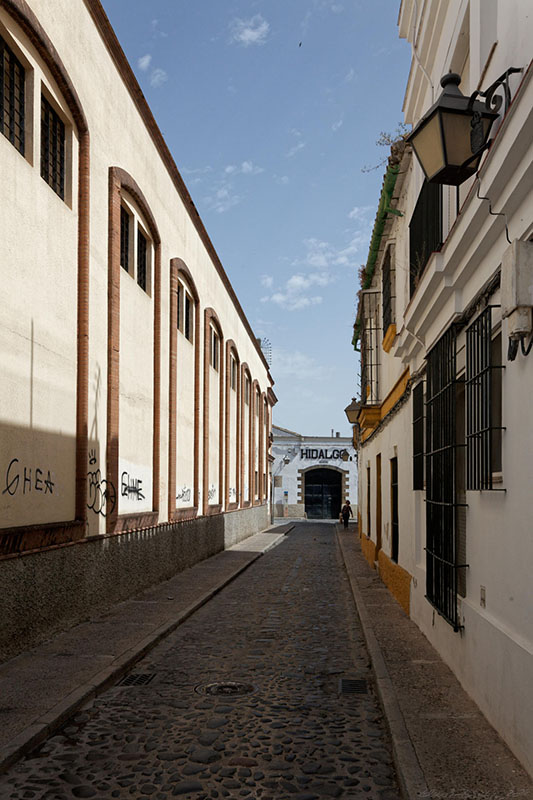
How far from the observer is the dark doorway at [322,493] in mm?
51812

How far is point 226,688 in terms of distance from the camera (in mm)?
6930

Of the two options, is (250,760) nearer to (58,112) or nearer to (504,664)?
(504,664)

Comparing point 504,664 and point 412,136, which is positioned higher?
point 412,136

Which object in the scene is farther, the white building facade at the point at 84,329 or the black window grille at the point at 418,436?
the black window grille at the point at 418,436

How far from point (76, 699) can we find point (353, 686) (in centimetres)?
249

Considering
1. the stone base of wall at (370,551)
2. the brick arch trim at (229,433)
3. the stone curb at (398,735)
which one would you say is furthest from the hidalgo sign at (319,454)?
the stone curb at (398,735)

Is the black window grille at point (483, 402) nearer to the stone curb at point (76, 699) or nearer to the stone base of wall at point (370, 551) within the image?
the stone curb at point (76, 699)

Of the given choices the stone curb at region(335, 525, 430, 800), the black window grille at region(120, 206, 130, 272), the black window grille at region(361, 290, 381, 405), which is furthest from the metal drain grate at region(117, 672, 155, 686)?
the black window grille at region(361, 290, 381, 405)

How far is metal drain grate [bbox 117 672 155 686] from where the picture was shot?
23.5 ft

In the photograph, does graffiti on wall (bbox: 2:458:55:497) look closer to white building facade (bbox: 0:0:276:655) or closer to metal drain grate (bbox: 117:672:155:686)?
white building facade (bbox: 0:0:276:655)

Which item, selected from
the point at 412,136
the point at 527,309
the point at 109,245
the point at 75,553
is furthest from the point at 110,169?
the point at 527,309

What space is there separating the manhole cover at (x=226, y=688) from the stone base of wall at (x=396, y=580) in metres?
3.95

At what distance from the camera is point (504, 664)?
16.8 ft

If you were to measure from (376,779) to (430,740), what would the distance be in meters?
0.57
